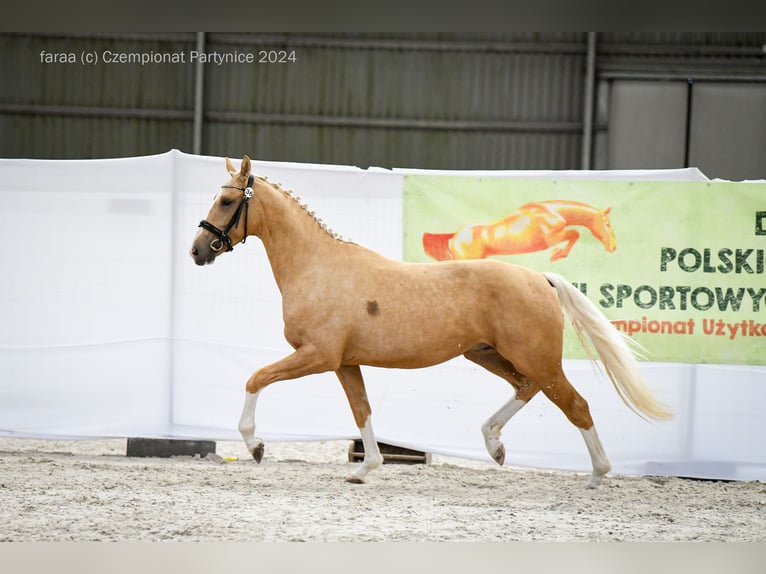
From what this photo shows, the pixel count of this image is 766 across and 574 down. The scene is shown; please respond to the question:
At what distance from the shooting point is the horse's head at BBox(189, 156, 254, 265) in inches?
185

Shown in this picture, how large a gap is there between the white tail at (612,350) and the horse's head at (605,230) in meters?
0.79

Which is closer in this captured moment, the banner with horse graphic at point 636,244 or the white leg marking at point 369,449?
the white leg marking at point 369,449

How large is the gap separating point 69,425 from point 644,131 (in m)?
8.68

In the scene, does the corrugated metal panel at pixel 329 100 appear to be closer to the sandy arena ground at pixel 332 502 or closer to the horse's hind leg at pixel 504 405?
the sandy arena ground at pixel 332 502

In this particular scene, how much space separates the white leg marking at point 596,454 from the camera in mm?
5031

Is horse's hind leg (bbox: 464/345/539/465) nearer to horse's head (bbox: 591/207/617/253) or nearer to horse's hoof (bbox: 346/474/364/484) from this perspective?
horse's hoof (bbox: 346/474/364/484)

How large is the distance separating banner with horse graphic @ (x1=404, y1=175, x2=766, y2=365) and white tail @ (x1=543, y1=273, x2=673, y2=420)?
2.27 feet

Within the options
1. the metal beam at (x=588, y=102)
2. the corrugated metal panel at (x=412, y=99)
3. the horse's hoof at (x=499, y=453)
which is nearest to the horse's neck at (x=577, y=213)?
the horse's hoof at (x=499, y=453)

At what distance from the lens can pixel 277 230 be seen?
4.91 meters

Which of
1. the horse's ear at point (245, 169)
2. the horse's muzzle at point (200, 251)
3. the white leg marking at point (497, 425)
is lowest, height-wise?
the white leg marking at point (497, 425)

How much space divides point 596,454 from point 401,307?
4.49 feet

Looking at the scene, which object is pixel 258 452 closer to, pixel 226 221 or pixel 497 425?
pixel 226 221

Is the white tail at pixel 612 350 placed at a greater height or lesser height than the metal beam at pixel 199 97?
lesser
